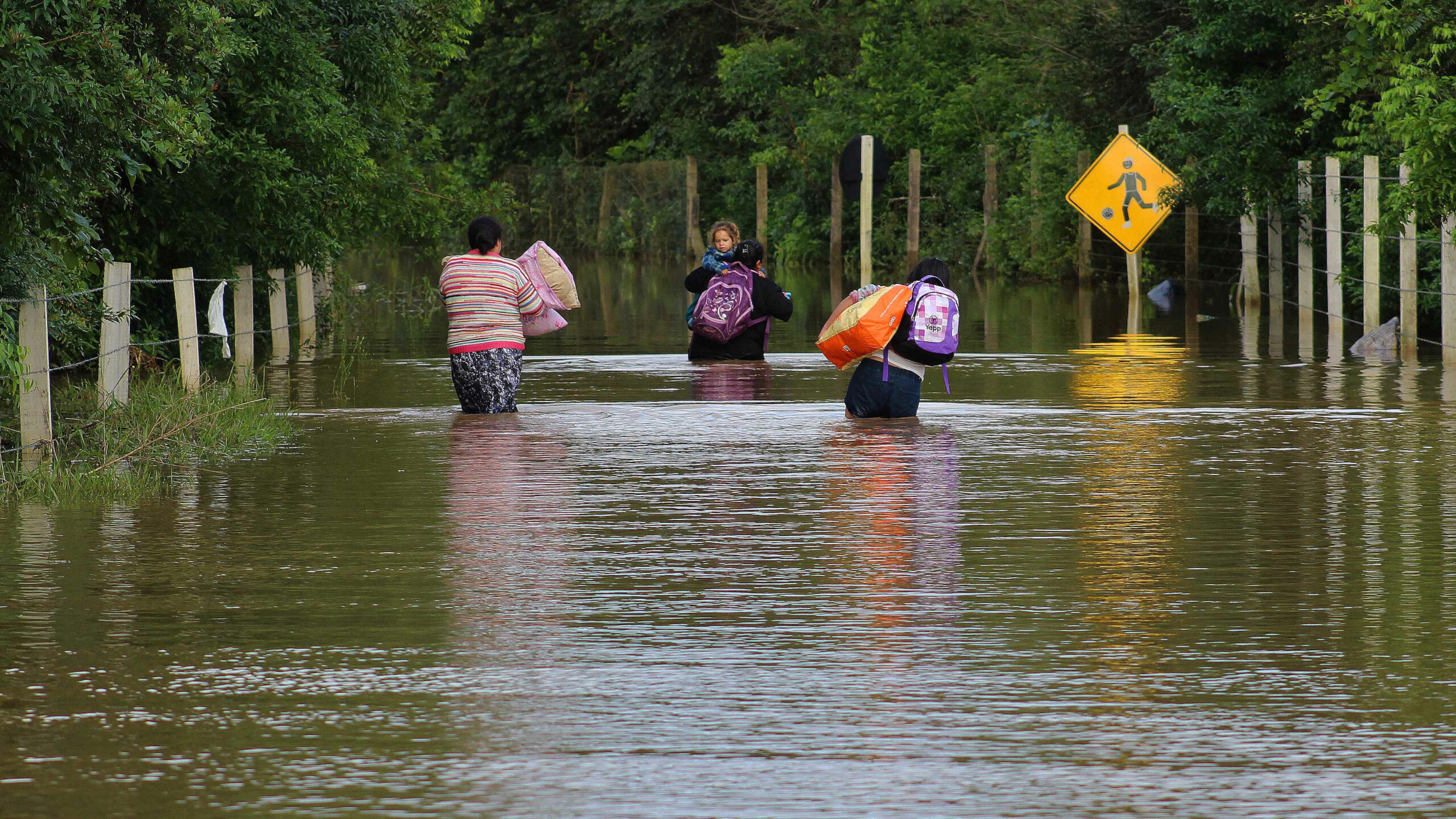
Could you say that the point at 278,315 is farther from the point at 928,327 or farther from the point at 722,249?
the point at 928,327

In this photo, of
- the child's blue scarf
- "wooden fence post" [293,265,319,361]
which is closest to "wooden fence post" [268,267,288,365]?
"wooden fence post" [293,265,319,361]

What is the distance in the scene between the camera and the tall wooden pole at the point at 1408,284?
19.4 meters

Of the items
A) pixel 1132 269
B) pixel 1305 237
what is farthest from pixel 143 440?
pixel 1132 269

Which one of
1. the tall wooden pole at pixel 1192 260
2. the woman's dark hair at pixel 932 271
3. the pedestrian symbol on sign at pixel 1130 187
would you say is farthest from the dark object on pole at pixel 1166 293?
the woman's dark hair at pixel 932 271

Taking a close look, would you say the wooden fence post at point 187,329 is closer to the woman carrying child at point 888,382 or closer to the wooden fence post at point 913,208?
the woman carrying child at point 888,382

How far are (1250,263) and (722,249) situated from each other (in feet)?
37.9

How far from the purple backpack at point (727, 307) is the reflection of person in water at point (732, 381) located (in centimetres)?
29

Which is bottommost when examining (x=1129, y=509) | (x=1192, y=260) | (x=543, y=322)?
(x=1129, y=509)

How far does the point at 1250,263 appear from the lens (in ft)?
92.3

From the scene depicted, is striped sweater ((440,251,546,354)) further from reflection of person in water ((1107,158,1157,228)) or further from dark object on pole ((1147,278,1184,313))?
reflection of person in water ((1107,158,1157,228))

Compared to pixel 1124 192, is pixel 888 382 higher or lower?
lower

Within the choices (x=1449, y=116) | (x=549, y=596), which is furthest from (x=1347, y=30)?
(x=549, y=596)

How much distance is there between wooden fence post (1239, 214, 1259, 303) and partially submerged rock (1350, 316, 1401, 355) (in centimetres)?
714

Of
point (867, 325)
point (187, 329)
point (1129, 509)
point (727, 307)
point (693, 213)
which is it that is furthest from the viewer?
point (693, 213)
